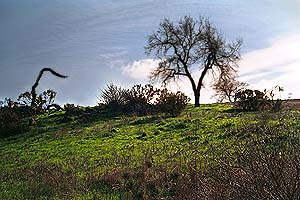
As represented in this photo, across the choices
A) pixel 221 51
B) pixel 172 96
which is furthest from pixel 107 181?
pixel 221 51

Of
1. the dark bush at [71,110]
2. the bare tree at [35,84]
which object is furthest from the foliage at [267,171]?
the bare tree at [35,84]

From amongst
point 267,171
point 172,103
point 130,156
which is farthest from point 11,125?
point 267,171

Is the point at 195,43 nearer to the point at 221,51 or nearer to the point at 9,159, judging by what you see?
the point at 221,51

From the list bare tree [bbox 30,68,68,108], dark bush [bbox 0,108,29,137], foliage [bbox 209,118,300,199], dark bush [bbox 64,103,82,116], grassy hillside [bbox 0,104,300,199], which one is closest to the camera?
foliage [bbox 209,118,300,199]

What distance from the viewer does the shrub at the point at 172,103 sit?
97.3 ft

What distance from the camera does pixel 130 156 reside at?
16625 millimetres

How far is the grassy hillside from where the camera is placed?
11523 mm

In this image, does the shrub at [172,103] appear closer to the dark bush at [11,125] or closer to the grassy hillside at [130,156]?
the grassy hillside at [130,156]

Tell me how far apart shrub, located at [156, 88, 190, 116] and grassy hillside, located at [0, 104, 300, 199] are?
68.0 inches

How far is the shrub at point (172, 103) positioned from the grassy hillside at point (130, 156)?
1.73m

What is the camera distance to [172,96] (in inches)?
1196

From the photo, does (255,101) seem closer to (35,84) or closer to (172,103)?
(172,103)

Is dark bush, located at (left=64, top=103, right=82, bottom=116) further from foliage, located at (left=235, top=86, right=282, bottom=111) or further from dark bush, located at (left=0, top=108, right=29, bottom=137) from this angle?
foliage, located at (left=235, top=86, right=282, bottom=111)

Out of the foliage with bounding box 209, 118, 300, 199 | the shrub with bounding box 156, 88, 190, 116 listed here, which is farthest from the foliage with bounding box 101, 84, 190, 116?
the foliage with bounding box 209, 118, 300, 199
